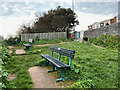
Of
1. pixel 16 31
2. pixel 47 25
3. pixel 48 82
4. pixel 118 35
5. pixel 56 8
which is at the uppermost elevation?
pixel 56 8

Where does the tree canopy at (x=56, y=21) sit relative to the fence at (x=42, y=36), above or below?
above

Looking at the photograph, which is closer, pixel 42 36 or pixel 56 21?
pixel 42 36

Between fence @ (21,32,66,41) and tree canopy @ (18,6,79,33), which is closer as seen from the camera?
fence @ (21,32,66,41)

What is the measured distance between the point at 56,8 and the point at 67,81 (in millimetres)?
28778

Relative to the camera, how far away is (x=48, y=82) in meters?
3.21

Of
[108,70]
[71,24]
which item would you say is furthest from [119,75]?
[71,24]

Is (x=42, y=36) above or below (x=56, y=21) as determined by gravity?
below

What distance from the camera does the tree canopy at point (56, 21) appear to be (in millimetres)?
25750

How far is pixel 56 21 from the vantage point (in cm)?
2552

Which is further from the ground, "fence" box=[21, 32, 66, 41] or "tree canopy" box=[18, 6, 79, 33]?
"tree canopy" box=[18, 6, 79, 33]

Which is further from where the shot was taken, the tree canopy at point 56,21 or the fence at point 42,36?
the tree canopy at point 56,21

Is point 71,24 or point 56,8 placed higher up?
point 56,8

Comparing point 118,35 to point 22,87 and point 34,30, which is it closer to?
point 22,87

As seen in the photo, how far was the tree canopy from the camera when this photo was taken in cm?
2575
